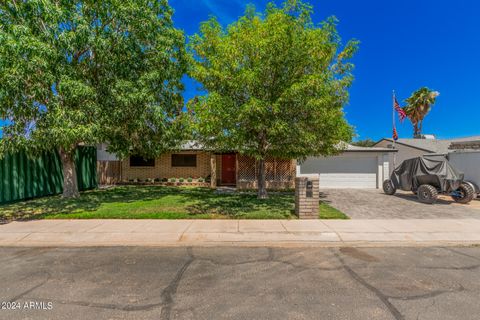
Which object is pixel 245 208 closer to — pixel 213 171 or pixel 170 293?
pixel 170 293

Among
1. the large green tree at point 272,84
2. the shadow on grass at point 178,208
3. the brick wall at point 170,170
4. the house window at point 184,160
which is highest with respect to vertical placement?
the large green tree at point 272,84

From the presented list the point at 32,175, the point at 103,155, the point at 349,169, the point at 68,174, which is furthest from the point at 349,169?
the point at 32,175

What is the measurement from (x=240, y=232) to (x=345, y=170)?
42.9 feet

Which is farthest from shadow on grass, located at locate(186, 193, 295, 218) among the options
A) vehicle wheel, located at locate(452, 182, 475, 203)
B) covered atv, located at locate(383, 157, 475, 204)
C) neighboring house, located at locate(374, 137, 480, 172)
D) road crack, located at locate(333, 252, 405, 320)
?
neighboring house, located at locate(374, 137, 480, 172)

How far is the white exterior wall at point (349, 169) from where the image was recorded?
1739 cm

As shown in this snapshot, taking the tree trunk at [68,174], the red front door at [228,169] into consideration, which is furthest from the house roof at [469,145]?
the tree trunk at [68,174]

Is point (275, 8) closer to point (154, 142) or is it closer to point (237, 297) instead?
point (154, 142)

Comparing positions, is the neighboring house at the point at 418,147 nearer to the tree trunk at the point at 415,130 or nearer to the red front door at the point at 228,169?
the tree trunk at the point at 415,130

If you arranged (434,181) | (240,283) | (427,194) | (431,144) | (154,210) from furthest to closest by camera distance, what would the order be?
(431,144)
(434,181)
(427,194)
(154,210)
(240,283)

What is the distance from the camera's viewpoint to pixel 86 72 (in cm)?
1016

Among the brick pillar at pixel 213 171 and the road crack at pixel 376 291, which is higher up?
the brick pillar at pixel 213 171

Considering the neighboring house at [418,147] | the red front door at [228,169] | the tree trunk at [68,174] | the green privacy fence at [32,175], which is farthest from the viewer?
the neighboring house at [418,147]

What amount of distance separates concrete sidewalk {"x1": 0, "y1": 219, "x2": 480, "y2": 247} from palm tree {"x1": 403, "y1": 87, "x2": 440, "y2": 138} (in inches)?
1082

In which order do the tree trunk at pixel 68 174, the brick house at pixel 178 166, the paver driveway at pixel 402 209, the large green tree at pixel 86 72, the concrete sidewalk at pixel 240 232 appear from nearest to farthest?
the concrete sidewalk at pixel 240 232 < the large green tree at pixel 86 72 < the paver driveway at pixel 402 209 < the tree trunk at pixel 68 174 < the brick house at pixel 178 166
